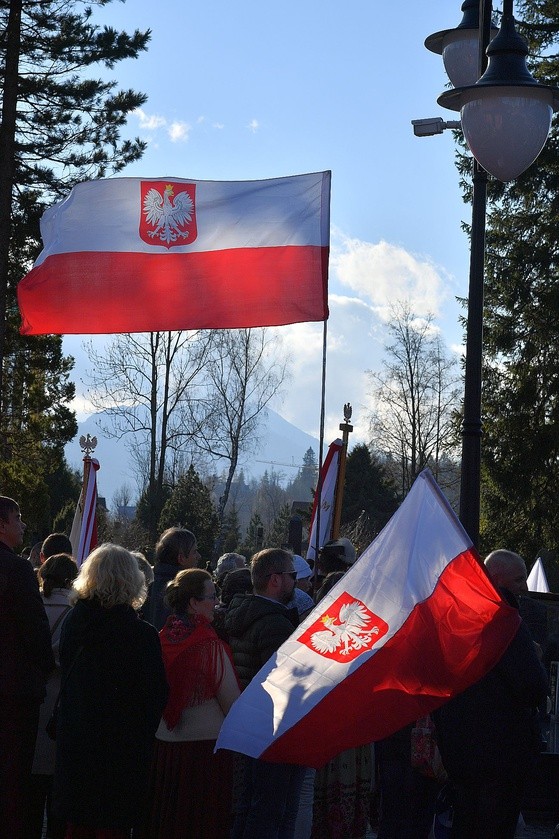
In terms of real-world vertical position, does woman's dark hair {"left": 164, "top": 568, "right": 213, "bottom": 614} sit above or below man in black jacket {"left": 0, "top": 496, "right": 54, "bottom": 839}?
above

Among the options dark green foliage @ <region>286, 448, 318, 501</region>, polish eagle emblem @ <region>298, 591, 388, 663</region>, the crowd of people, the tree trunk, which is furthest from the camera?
dark green foliage @ <region>286, 448, 318, 501</region>

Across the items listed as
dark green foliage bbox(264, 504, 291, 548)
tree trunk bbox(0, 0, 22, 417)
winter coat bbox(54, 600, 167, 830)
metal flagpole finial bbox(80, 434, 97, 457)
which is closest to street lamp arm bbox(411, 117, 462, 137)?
winter coat bbox(54, 600, 167, 830)

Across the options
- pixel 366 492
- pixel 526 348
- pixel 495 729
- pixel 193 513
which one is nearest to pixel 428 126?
pixel 495 729

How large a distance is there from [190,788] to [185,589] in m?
1.01

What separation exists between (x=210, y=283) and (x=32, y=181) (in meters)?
13.6

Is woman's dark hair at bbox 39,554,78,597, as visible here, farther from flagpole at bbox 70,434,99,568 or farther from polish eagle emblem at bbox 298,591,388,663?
flagpole at bbox 70,434,99,568

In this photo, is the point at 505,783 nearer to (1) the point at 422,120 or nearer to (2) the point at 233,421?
(1) the point at 422,120

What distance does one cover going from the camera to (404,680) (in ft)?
17.3

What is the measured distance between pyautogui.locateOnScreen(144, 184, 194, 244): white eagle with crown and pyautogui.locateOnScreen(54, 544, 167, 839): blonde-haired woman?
5.41 m

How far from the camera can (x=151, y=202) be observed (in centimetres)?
1059

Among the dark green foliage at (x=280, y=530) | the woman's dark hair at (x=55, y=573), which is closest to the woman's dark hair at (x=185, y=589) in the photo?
the woman's dark hair at (x=55, y=573)

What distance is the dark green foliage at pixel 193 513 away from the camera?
1683 inches

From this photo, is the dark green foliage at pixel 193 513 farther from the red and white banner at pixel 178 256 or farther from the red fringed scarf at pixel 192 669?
the red fringed scarf at pixel 192 669

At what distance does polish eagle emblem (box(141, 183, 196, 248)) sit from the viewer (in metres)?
10.5
